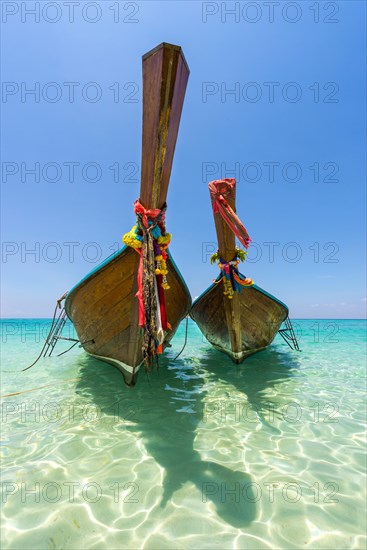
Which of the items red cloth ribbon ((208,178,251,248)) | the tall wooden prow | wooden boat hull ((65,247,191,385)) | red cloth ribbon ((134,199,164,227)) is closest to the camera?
the tall wooden prow

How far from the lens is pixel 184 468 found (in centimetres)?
298

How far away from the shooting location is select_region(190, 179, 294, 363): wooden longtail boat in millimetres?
5403

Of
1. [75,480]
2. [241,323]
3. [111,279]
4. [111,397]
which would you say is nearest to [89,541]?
[75,480]

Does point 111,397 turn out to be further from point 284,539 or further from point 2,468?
point 284,539

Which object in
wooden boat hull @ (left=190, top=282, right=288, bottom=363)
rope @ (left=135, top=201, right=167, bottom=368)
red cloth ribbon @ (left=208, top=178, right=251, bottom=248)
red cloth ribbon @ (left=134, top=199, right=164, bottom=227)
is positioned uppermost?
red cloth ribbon @ (left=208, top=178, right=251, bottom=248)

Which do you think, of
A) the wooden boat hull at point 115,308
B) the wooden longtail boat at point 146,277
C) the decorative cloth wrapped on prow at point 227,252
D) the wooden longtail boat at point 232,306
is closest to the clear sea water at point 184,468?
the wooden boat hull at point 115,308

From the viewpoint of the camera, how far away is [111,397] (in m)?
5.22

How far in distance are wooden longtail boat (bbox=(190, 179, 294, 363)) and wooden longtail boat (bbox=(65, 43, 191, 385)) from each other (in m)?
1.13

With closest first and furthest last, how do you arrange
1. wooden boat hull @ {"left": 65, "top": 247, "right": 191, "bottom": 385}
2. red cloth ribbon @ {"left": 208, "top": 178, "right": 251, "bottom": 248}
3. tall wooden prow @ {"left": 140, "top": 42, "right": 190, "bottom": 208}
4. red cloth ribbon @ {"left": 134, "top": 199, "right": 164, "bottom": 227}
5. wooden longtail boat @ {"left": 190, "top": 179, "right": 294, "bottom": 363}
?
tall wooden prow @ {"left": 140, "top": 42, "right": 190, "bottom": 208} < red cloth ribbon @ {"left": 134, "top": 199, "right": 164, "bottom": 227} < red cloth ribbon @ {"left": 208, "top": 178, "right": 251, "bottom": 248} < wooden boat hull @ {"left": 65, "top": 247, "right": 191, "bottom": 385} < wooden longtail boat @ {"left": 190, "top": 179, "right": 294, "bottom": 363}

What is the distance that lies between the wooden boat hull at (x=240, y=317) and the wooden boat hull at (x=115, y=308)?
1263 mm

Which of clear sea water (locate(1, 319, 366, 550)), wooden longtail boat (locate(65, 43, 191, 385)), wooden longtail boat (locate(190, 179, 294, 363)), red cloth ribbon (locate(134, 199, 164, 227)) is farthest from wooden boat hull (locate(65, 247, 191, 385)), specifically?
wooden longtail boat (locate(190, 179, 294, 363))

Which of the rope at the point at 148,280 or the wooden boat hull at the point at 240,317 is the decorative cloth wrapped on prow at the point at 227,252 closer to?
the wooden boat hull at the point at 240,317

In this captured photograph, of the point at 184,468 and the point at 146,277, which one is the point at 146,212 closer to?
the point at 146,277

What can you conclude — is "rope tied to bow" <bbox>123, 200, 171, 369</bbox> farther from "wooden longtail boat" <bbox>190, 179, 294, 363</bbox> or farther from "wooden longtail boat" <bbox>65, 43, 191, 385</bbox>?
"wooden longtail boat" <bbox>190, 179, 294, 363</bbox>
